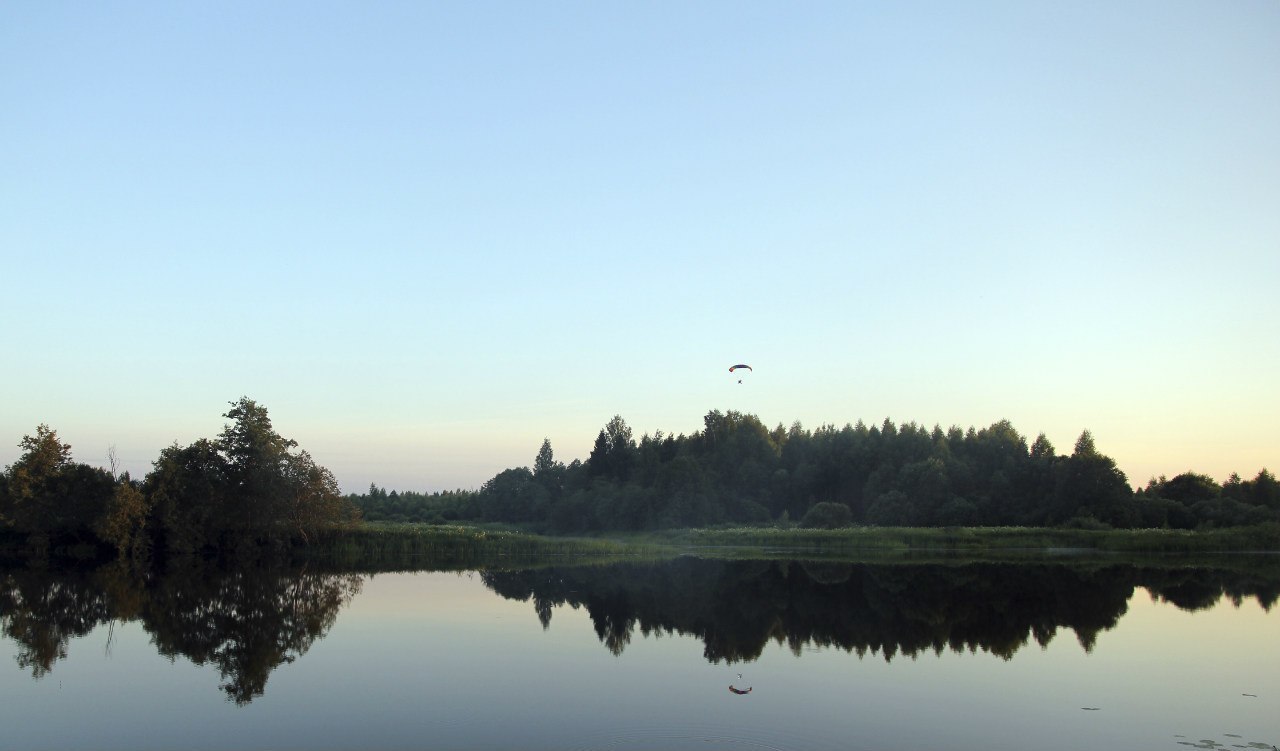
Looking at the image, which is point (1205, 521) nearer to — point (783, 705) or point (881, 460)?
point (881, 460)

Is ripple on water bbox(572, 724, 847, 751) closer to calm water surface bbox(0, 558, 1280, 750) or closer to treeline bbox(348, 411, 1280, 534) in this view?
calm water surface bbox(0, 558, 1280, 750)

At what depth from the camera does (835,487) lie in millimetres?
97250

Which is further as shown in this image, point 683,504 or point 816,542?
point 683,504

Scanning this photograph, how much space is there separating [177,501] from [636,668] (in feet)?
147

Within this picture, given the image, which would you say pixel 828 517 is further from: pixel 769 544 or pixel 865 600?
pixel 865 600

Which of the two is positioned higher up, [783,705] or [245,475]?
[245,475]

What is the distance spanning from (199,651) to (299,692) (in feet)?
17.8

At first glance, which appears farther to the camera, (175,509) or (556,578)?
(175,509)

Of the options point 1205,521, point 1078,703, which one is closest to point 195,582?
point 1078,703

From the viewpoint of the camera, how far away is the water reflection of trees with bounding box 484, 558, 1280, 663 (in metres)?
21.8

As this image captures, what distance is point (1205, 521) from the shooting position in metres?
71.2

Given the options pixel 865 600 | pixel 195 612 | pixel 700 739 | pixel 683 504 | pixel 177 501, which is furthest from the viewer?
pixel 683 504

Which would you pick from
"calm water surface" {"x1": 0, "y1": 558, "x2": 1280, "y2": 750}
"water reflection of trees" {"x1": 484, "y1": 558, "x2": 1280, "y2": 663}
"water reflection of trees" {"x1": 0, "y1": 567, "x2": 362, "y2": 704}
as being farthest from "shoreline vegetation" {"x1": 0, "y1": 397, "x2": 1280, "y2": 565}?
"calm water surface" {"x1": 0, "y1": 558, "x2": 1280, "y2": 750}

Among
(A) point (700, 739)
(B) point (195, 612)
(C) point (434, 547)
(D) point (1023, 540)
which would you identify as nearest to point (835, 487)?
(D) point (1023, 540)
